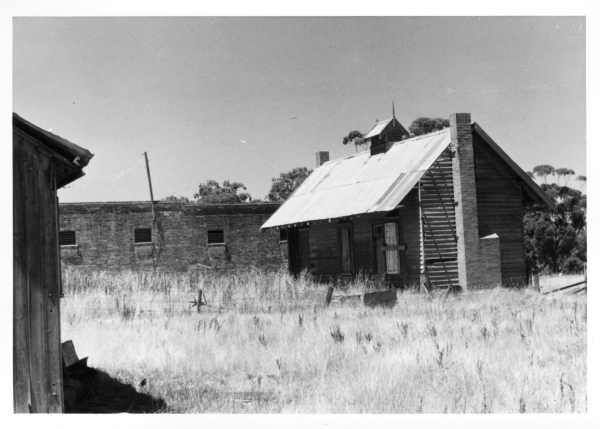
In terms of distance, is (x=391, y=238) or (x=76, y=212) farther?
(x=76, y=212)

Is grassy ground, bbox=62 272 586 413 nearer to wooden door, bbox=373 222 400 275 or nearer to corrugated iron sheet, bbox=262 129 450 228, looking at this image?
wooden door, bbox=373 222 400 275

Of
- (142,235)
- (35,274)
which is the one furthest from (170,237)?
(35,274)

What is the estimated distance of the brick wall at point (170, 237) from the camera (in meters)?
35.5

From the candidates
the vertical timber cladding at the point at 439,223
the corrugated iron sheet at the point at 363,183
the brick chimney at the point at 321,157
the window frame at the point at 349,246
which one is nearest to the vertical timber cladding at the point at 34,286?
the corrugated iron sheet at the point at 363,183

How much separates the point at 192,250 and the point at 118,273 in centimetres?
362

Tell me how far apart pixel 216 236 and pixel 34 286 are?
95.2 feet

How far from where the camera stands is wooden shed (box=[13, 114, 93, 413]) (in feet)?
26.1

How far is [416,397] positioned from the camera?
31.4 ft

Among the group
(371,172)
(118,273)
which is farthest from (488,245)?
(118,273)

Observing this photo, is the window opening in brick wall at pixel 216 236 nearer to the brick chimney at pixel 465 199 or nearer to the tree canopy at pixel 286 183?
the brick chimney at pixel 465 199

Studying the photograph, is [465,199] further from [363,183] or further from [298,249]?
[298,249]

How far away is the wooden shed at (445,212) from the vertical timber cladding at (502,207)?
0.10 feet

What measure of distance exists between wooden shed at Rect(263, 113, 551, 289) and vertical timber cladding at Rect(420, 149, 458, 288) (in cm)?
3
